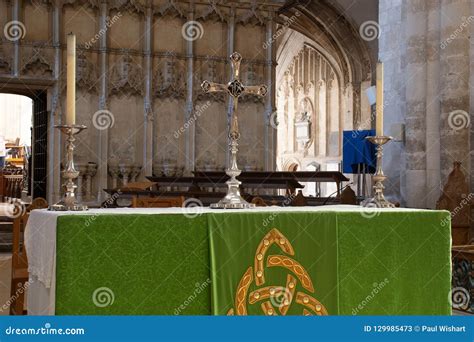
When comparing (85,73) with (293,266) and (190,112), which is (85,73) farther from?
(293,266)

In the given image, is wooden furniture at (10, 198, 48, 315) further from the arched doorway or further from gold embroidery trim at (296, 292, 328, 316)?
the arched doorway

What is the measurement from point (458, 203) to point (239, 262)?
5.66 metres

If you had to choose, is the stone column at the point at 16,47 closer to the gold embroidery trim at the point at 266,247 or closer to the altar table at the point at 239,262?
the altar table at the point at 239,262

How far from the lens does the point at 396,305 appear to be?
3.72m

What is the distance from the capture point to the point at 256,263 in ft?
11.6

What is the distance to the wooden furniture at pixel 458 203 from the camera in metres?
8.20

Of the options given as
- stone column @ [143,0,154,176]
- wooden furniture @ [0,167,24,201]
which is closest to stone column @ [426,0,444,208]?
stone column @ [143,0,154,176]

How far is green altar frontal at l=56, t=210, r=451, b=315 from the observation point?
327 centimetres

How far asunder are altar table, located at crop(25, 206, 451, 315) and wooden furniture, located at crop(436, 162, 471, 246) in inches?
180

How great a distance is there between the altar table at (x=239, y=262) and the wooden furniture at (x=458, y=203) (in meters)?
4.57

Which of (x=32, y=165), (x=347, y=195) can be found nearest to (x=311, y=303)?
(x=347, y=195)

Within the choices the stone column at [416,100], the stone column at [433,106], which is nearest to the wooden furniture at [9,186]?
the stone column at [416,100]

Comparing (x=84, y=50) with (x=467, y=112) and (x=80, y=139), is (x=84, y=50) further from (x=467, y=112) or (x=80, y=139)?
(x=467, y=112)

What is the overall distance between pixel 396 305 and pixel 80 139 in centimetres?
1174
